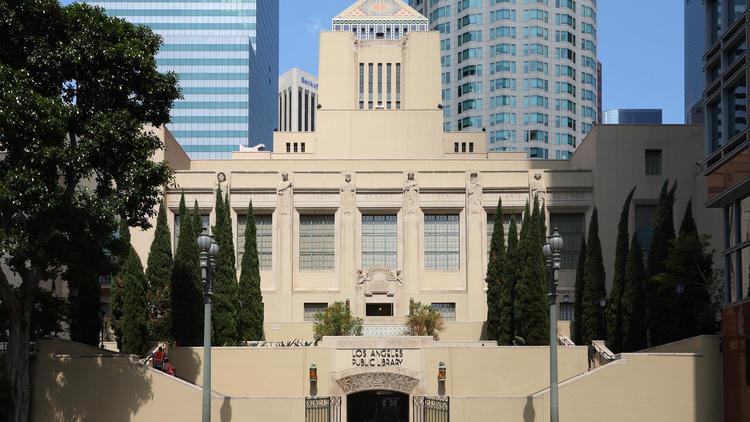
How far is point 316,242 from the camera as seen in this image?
57281 mm

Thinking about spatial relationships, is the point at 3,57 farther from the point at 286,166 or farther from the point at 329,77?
the point at 329,77

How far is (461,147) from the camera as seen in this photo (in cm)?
8025

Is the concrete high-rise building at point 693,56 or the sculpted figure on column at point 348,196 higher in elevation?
the concrete high-rise building at point 693,56

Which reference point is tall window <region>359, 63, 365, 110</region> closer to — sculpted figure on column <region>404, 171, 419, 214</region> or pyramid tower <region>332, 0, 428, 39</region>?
pyramid tower <region>332, 0, 428, 39</region>

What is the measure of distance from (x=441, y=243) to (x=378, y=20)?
28.5 metres

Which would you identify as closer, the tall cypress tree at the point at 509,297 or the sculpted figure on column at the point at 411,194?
the tall cypress tree at the point at 509,297

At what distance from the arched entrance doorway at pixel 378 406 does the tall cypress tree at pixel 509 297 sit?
351 inches

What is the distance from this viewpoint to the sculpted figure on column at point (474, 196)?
5653 cm

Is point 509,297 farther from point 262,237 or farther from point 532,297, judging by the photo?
point 262,237

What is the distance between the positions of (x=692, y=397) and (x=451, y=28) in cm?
8878

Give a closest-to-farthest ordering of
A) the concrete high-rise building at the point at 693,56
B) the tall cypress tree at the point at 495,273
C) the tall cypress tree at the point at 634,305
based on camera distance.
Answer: the tall cypress tree at the point at 634,305, the tall cypress tree at the point at 495,273, the concrete high-rise building at the point at 693,56

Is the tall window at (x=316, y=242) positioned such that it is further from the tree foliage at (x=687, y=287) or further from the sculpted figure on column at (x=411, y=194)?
the tree foliage at (x=687, y=287)

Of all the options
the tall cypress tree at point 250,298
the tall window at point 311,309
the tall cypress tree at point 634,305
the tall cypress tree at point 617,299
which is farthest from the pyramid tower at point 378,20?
the tall cypress tree at point 634,305

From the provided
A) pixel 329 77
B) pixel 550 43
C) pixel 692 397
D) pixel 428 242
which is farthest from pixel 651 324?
pixel 550 43
